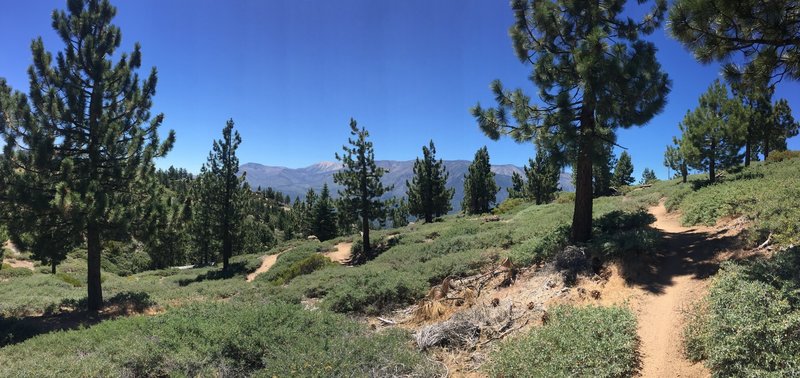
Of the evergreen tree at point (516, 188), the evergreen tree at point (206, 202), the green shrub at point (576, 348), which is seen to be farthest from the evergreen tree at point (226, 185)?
the evergreen tree at point (516, 188)

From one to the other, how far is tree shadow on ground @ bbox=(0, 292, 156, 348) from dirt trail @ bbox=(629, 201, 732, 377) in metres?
13.2

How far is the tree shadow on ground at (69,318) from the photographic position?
37.1ft

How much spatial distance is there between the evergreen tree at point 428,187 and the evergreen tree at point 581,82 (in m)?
30.2

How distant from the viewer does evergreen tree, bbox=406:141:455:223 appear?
142 feet

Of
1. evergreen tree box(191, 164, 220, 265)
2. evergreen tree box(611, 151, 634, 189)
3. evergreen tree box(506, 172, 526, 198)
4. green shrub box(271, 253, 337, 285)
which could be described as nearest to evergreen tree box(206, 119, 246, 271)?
evergreen tree box(191, 164, 220, 265)

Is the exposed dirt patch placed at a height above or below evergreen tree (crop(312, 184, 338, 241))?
below

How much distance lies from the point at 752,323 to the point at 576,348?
2.23 m

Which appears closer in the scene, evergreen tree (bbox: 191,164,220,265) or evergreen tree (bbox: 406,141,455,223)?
evergreen tree (bbox: 191,164,220,265)

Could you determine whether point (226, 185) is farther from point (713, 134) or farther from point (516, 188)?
point (516, 188)

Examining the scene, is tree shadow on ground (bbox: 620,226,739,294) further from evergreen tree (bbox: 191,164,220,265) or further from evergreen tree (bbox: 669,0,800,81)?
evergreen tree (bbox: 191,164,220,265)

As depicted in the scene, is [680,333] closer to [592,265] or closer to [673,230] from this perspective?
[592,265]

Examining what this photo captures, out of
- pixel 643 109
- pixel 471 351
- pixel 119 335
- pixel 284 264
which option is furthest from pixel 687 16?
pixel 284 264

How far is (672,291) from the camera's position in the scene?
25.6 feet

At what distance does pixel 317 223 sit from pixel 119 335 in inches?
1583
